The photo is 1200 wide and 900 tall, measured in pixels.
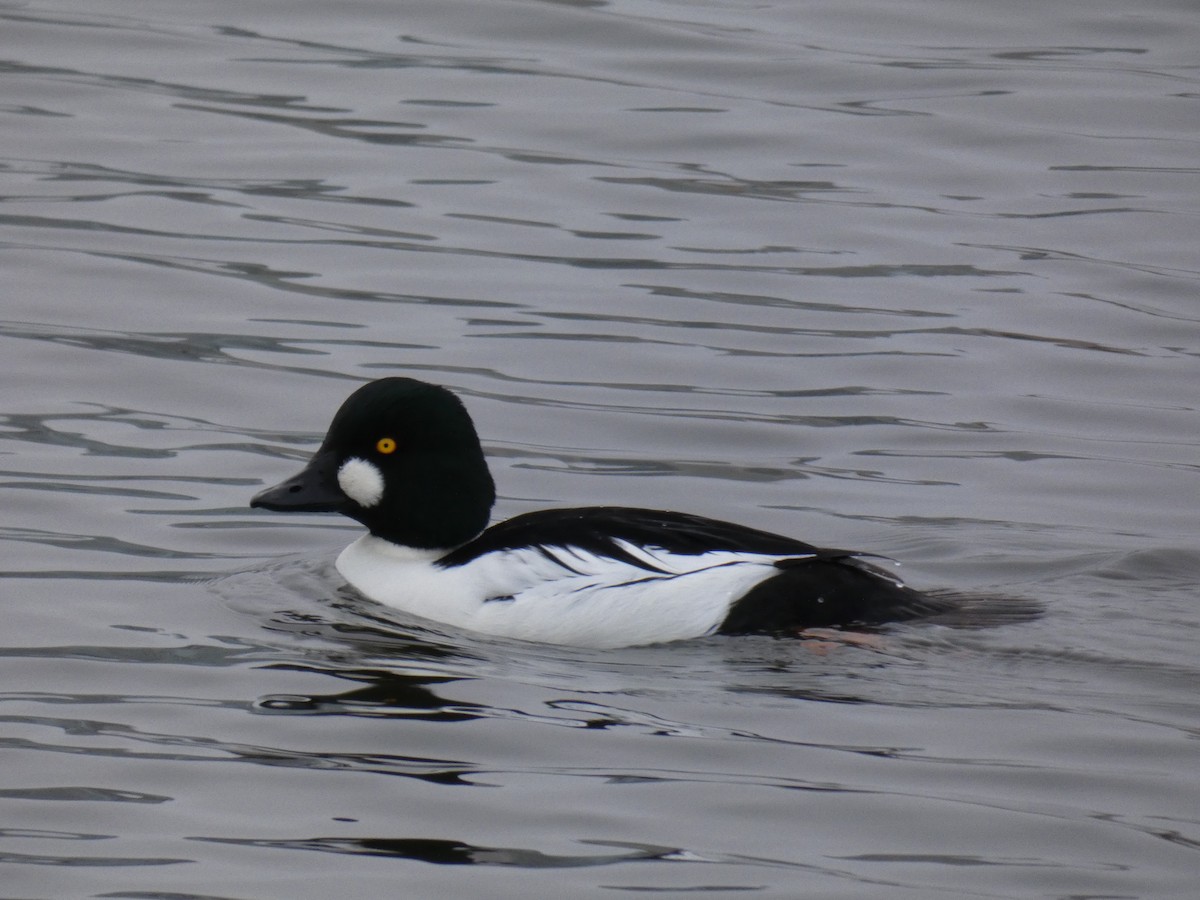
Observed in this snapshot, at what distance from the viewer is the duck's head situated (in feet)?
23.0

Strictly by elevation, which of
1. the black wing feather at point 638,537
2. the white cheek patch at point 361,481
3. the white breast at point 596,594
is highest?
the white cheek patch at point 361,481

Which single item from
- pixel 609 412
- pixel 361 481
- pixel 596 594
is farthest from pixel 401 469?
pixel 609 412

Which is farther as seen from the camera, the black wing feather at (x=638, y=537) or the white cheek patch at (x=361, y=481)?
the white cheek patch at (x=361, y=481)

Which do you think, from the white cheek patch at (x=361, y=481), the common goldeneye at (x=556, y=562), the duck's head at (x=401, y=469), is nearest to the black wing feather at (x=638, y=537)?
the common goldeneye at (x=556, y=562)

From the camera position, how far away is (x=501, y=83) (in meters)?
15.7

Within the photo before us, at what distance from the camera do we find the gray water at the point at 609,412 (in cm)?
517

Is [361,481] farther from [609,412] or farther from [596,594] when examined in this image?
[609,412]

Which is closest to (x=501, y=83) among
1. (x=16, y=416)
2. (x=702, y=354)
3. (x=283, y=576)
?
(x=702, y=354)

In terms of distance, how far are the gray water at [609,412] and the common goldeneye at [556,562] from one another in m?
0.13

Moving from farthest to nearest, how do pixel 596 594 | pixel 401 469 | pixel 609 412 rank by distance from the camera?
pixel 609 412 < pixel 401 469 < pixel 596 594

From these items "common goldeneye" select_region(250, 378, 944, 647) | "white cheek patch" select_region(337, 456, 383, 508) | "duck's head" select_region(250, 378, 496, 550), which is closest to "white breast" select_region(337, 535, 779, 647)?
"common goldeneye" select_region(250, 378, 944, 647)

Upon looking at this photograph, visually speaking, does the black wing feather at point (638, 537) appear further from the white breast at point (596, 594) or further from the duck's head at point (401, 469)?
the duck's head at point (401, 469)

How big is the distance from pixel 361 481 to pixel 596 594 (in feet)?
3.24

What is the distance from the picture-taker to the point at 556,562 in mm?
6680
